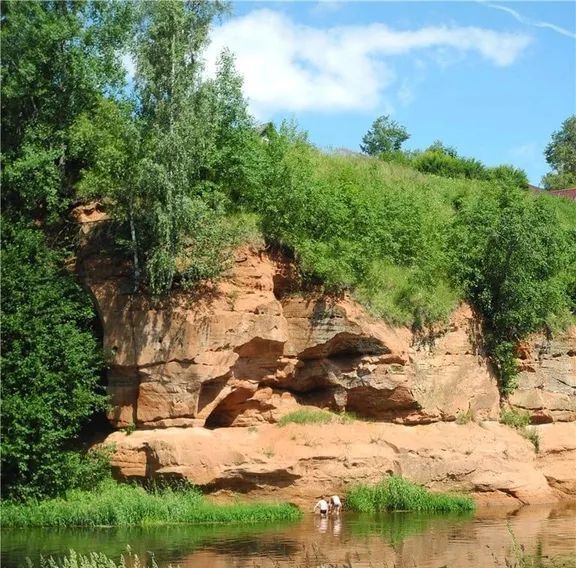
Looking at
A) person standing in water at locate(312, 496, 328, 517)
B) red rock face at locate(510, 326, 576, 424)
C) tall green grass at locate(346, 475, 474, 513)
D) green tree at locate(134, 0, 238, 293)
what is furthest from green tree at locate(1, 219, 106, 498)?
red rock face at locate(510, 326, 576, 424)

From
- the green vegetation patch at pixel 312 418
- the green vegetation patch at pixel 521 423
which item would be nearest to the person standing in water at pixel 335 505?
the green vegetation patch at pixel 312 418

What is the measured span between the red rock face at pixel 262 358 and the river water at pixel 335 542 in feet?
13.6

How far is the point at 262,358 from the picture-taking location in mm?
26922

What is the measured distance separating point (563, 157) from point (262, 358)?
206 feet

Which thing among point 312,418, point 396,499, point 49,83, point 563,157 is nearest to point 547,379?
point 396,499

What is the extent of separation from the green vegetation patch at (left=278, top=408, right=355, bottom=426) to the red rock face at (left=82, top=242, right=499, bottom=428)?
39cm

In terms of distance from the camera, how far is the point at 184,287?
26031 mm

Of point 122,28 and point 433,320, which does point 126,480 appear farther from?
point 122,28

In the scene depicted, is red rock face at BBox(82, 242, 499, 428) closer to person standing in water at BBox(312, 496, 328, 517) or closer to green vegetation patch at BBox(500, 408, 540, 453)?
green vegetation patch at BBox(500, 408, 540, 453)

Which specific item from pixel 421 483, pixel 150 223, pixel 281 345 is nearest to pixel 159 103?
pixel 150 223

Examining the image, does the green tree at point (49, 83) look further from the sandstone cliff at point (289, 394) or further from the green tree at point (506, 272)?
the green tree at point (506, 272)

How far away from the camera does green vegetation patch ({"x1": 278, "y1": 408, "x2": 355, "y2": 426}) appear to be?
26875 mm

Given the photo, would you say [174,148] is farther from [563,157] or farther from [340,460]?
[563,157]

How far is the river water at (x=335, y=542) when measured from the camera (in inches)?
697
